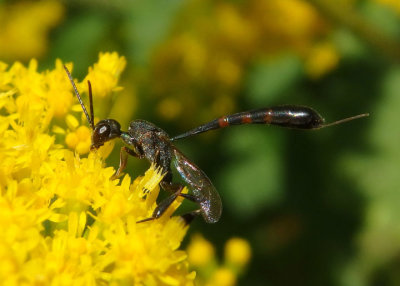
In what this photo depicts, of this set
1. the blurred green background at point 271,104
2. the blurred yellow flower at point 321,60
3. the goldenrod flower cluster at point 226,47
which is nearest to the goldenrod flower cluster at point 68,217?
the blurred green background at point 271,104

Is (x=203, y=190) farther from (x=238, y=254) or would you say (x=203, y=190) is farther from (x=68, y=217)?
(x=238, y=254)

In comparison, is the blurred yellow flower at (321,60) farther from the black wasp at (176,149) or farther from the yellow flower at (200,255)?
the black wasp at (176,149)

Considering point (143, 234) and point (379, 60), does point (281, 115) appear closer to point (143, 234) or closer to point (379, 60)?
point (143, 234)

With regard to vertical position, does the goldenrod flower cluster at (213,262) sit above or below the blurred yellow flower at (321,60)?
below

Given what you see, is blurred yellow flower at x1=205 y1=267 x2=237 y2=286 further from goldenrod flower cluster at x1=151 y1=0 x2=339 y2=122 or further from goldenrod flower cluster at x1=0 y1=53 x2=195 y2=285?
goldenrod flower cluster at x1=151 y1=0 x2=339 y2=122

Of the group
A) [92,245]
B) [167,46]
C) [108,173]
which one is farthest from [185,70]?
[92,245]

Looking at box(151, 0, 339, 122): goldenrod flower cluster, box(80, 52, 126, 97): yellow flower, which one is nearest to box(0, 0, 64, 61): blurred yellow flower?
box(151, 0, 339, 122): goldenrod flower cluster
